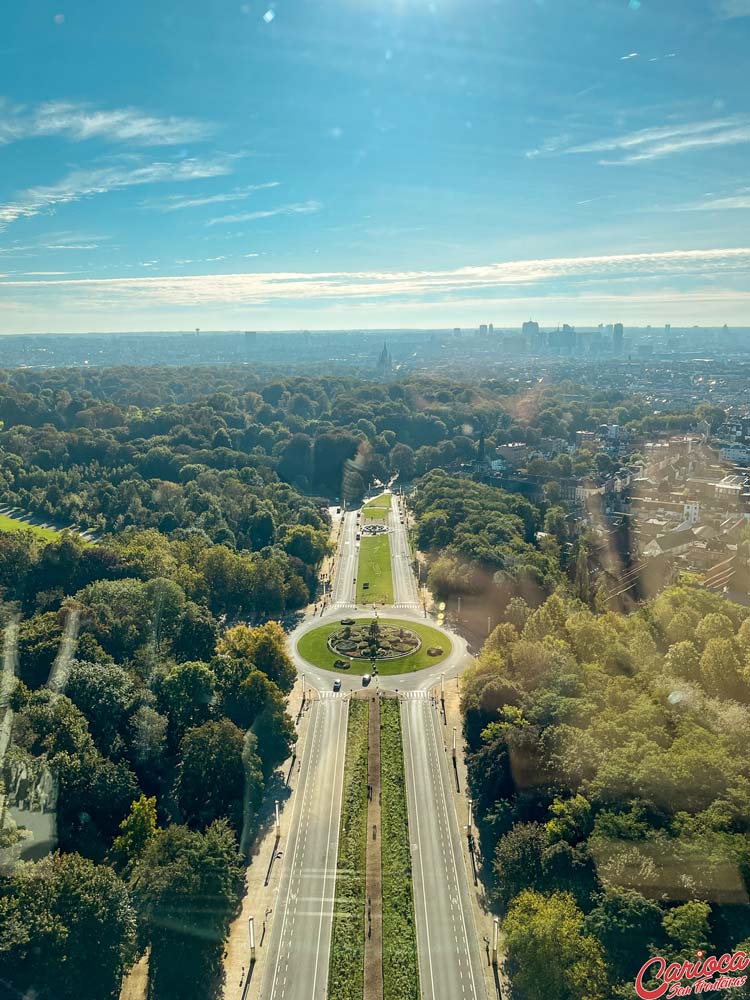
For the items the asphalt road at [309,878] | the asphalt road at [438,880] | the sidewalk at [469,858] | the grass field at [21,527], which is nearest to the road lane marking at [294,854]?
the asphalt road at [309,878]

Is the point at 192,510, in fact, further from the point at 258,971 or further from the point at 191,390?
the point at 191,390

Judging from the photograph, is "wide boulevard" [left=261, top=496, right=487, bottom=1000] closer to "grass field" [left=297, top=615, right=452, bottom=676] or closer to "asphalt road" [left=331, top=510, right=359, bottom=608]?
"grass field" [left=297, top=615, right=452, bottom=676]

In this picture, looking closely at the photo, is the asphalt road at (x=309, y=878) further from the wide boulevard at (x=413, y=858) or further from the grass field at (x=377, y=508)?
the grass field at (x=377, y=508)

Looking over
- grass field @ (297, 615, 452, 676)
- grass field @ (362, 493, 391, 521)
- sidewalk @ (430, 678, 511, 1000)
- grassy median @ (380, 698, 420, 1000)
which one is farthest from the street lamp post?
grass field @ (362, 493, 391, 521)

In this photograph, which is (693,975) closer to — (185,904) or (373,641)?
(185,904)

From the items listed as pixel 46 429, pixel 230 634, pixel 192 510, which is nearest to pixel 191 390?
pixel 46 429

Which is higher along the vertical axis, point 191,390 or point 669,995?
point 191,390
